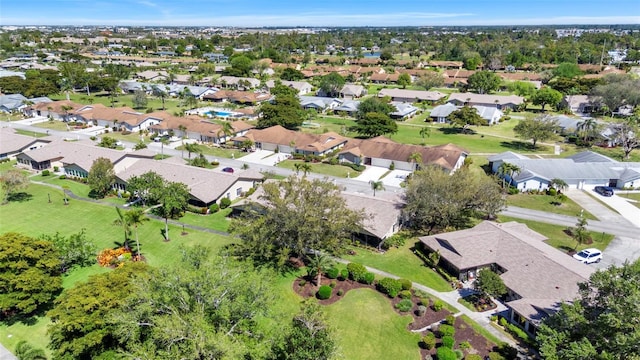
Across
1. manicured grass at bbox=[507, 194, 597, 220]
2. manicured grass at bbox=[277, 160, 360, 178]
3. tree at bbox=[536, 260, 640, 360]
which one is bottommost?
manicured grass at bbox=[507, 194, 597, 220]

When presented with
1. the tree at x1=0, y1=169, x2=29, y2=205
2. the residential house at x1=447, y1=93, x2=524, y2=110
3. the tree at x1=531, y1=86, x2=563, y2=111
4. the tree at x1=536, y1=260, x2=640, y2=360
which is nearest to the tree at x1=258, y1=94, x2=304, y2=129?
the tree at x1=0, y1=169, x2=29, y2=205

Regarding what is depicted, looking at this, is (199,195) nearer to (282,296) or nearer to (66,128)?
(282,296)

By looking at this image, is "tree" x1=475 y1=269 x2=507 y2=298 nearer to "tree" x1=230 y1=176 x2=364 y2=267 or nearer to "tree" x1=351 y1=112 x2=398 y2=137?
"tree" x1=230 y1=176 x2=364 y2=267

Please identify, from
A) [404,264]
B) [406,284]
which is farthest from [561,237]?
[406,284]

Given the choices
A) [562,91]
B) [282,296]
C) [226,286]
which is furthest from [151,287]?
[562,91]

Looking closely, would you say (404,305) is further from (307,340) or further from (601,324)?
(601,324)

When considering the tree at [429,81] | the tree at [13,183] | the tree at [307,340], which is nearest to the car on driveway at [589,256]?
the tree at [307,340]

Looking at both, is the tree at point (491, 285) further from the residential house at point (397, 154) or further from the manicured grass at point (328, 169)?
the manicured grass at point (328, 169)
